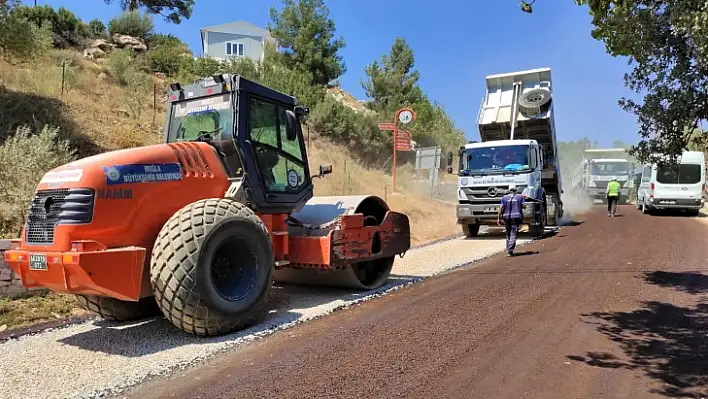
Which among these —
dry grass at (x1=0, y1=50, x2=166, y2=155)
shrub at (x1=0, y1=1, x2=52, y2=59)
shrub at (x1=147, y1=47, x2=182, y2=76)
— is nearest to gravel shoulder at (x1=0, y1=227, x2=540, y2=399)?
dry grass at (x1=0, y1=50, x2=166, y2=155)

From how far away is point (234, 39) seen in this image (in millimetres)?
50250

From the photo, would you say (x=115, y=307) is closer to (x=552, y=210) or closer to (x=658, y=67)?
(x=658, y=67)

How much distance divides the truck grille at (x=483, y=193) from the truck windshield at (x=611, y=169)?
70.2 ft

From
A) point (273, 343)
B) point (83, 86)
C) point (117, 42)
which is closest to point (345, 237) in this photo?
point (273, 343)

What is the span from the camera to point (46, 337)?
5.49 meters

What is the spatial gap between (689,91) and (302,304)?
520cm

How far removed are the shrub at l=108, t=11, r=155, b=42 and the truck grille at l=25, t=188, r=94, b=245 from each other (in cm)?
3301

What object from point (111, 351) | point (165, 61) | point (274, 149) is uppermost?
point (165, 61)

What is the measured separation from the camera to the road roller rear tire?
16.4ft

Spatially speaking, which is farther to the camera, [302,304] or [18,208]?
[18,208]

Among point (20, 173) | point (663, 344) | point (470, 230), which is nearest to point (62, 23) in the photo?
point (20, 173)

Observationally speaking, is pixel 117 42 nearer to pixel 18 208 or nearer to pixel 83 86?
pixel 83 86

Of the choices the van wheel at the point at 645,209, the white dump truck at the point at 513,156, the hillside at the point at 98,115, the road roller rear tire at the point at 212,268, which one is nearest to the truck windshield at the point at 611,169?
the van wheel at the point at 645,209

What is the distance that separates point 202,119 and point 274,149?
96cm
